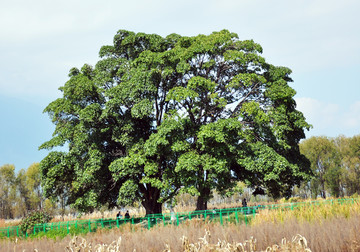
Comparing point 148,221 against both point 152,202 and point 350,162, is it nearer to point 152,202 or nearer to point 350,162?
point 152,202

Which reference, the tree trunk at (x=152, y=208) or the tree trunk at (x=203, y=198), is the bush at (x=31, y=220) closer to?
the tree trunk at (x=152, y=208)

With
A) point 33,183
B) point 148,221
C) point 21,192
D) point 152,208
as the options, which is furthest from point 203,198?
point 21,192

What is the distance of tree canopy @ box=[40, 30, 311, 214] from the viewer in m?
19.6

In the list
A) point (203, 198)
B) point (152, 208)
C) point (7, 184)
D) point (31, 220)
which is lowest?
point (31, 220)

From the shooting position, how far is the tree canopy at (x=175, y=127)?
19.6m

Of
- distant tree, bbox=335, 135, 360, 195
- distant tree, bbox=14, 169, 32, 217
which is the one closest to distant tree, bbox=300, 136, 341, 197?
distant tree, bbox=335, 135, 360, 195

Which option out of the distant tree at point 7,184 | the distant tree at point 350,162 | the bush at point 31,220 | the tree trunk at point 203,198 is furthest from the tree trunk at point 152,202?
the distant tree at point 7,184

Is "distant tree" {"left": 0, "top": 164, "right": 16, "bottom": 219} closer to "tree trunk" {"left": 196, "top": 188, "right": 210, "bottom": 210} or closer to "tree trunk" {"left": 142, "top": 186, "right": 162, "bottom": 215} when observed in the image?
"tree trunk" {"left": 142, "top": 186, "right": 162, "bottom": 215}

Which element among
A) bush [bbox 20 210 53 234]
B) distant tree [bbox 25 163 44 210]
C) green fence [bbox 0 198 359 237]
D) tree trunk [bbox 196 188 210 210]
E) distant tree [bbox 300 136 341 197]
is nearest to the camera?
green fence [bbox 0 198 359 237]

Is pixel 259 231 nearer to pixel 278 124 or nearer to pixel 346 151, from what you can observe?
pixel 278 124

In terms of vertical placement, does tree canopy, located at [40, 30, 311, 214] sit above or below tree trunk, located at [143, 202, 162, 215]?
above

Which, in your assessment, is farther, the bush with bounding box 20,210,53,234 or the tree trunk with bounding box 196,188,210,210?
the bush with bounding box 20,210,53,234

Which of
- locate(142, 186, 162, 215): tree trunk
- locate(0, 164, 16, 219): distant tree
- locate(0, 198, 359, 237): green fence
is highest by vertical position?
locate(0, 164, 16, 219): distant tree

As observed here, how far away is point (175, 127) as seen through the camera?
18.8 metres
